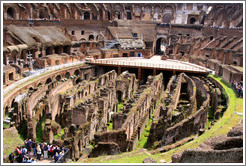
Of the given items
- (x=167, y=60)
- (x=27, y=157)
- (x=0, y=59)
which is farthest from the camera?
(x=167, y=60)

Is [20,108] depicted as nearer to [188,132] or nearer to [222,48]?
[188,132]

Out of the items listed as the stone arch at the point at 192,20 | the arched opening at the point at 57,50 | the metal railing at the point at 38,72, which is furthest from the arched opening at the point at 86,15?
the stone arch at the point at 192,20

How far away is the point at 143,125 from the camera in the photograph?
76.4 feet

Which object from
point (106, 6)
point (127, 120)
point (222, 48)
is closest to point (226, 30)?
point (222, 48)

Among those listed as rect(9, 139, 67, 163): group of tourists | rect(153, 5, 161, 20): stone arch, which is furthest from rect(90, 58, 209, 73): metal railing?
rect(9, 139, 67, 163): group of tourists

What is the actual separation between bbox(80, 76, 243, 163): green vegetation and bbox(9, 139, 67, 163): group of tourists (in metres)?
2.03

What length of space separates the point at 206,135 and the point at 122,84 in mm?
16708

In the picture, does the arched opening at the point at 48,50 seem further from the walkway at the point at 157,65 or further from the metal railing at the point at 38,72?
the walkway at the point at 157,65

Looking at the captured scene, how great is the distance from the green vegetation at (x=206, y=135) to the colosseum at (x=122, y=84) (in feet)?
0.26

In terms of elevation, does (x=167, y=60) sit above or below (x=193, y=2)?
below

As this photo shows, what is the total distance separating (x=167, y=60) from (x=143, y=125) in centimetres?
2628

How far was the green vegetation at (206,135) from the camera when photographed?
1387 cm

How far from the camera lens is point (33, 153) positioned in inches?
614

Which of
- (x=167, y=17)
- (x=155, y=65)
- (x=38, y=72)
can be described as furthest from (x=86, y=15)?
(x=38, y=72)
